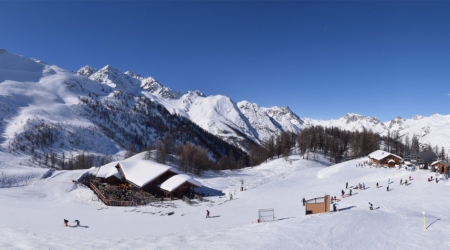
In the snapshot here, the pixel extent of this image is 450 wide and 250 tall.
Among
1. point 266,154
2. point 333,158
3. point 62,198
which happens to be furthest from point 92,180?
point 333,158

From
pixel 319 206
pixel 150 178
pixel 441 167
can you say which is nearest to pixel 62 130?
pixel 150 178

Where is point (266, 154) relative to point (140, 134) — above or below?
below

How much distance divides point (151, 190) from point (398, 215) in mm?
36908

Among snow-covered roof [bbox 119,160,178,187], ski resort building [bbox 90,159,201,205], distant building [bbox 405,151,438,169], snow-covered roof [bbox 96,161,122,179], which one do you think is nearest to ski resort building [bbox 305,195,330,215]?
ski resort building [bbox 90,159,201,205]

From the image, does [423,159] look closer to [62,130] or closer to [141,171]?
[141,171]

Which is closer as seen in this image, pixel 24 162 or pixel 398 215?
pixel 398 215

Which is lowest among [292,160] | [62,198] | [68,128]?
[62,198]

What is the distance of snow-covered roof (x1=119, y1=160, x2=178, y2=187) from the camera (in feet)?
151

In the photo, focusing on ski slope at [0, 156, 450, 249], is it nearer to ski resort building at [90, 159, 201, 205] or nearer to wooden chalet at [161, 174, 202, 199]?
ski resort building at [90, 159, 201, 205]

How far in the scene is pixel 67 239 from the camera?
21.3m

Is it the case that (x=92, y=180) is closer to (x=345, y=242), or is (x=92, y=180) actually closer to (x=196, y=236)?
(x=196, y=236)

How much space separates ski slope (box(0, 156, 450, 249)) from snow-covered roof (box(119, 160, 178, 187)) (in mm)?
7614

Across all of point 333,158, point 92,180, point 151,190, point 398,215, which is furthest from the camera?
point 333,158

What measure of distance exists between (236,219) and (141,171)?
26414 millimetres
